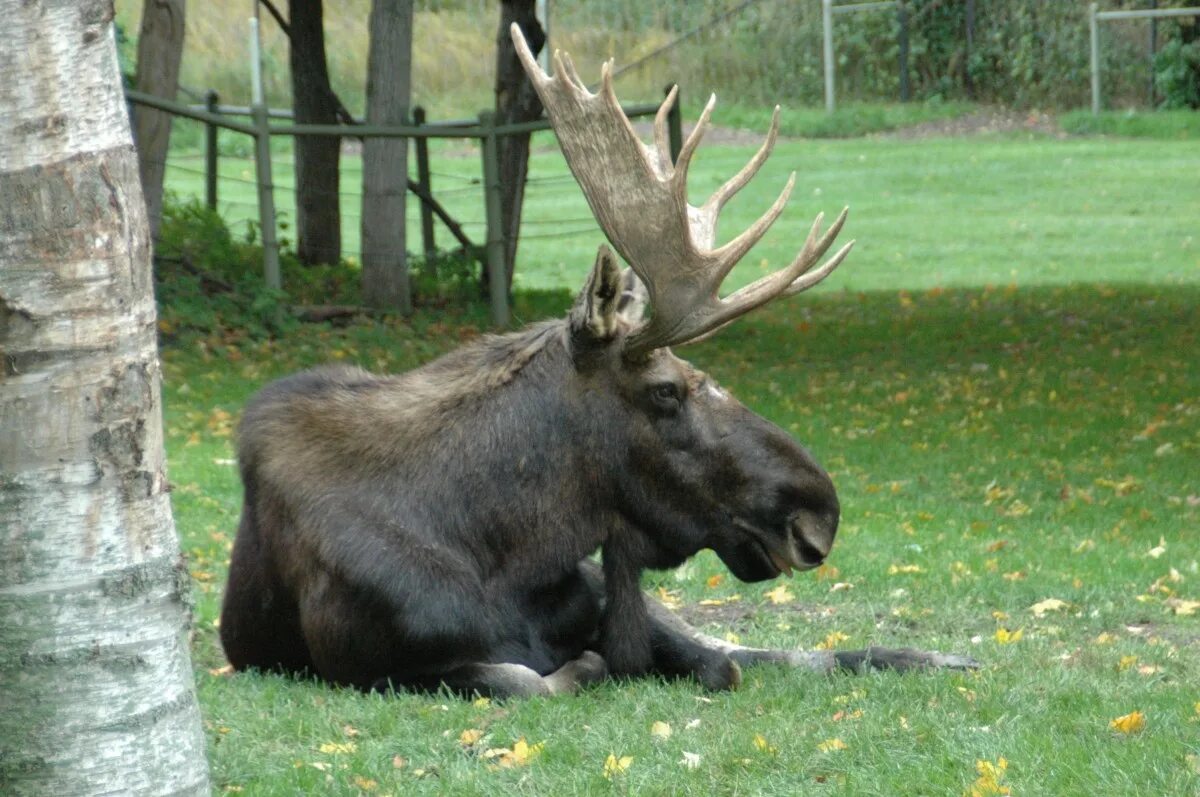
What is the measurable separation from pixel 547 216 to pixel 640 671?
23.8 metres

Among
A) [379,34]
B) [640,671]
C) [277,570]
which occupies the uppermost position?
[379,34]

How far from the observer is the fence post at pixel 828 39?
35.3 meters

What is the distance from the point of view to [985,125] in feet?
121

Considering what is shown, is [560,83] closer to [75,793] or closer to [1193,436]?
[75,793]

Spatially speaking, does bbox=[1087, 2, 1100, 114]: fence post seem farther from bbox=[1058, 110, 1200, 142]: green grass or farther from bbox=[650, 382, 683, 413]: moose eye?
bbox=[650, 382, 683, 413]: moose eye

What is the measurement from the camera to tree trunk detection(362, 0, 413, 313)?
651 inches

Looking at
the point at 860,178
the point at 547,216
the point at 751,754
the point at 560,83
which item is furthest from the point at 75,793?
the point at 860,178

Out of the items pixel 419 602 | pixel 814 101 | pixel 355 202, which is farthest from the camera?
pixel 814 101

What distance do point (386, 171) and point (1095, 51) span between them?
21838mm

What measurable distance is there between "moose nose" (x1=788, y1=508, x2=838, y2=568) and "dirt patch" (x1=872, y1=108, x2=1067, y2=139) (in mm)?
A: 31680

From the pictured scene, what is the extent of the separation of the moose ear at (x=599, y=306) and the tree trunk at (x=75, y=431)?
2431 mm

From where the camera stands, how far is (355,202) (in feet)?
96.3

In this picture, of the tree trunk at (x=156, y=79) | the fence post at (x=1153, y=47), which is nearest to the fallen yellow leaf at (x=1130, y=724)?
the tree trunk at (x=156, y=79)

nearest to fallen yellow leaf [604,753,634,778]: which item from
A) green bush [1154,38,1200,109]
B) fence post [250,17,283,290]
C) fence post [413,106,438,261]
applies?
Result: fence post [250,17,283,290]
